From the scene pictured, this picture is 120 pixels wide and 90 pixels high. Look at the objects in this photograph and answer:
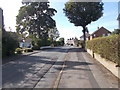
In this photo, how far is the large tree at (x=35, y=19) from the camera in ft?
137

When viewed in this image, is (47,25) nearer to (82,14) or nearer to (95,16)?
(82,14)

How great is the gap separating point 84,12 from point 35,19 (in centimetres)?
1468

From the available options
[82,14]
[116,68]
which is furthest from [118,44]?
[82,14]

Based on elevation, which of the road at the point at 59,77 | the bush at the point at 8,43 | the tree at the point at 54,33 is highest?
the tree at the point at 54,33

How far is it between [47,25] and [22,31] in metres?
8.22

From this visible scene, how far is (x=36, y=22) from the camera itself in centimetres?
4216

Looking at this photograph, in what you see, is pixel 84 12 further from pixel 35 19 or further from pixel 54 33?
pixel 54 33

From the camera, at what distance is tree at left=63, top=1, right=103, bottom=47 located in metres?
38.1

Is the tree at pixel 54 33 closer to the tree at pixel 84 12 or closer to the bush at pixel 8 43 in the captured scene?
the tree at pixel 84 12

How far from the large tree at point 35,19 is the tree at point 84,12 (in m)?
7.07

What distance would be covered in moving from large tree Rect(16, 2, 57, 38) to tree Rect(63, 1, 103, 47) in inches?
278

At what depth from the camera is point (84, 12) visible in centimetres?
3850

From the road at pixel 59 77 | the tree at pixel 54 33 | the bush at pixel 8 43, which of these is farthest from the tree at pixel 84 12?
the tree at pixel 54 33

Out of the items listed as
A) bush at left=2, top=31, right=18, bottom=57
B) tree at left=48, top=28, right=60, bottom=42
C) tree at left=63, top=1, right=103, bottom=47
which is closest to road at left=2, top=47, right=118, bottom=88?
bush at left=2, top=31, right=18, bottom=57
